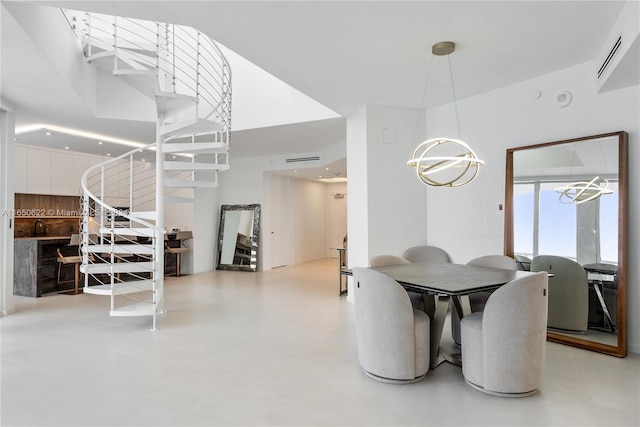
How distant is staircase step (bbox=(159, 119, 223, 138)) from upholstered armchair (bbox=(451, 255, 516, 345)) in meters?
3.54

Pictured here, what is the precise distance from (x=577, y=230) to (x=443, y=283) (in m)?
1.96

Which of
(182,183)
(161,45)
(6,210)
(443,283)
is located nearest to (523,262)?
(443,283)

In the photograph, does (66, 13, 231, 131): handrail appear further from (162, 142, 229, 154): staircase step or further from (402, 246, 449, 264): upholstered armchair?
(402, 246, 449, 264): upholstered armchair

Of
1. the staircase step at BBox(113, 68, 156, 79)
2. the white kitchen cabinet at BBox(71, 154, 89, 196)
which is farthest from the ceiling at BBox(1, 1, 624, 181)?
the white kitchen cabinet at BBox(71, 154, 89, 196)

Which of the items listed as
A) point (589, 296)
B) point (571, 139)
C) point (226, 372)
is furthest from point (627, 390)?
point (226, 372)

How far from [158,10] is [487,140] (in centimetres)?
387

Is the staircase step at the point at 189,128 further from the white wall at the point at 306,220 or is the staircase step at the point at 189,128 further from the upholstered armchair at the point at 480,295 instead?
the white wall at the point at 306,220

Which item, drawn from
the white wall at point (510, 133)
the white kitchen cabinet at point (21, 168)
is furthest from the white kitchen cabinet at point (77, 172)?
the white wall at point (510, 133)

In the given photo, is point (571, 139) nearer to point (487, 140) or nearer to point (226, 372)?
point (487, 140)

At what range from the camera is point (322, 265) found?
33.1 feet

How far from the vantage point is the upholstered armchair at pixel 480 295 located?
3514 mm

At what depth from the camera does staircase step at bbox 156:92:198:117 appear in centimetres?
445

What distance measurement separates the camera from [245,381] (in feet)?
9.29

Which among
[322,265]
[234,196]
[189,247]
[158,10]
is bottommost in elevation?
[322,265]
